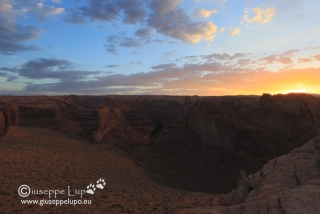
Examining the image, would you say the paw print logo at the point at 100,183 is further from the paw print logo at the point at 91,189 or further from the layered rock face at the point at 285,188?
the layered rock face at the point at 285,188

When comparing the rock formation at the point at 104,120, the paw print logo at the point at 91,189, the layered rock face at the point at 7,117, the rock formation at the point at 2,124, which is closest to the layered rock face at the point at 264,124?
the paw print logo at the point at 91,189

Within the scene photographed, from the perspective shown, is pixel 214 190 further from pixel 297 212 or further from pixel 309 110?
pixel 297 212

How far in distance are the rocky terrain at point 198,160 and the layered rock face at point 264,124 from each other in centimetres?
7

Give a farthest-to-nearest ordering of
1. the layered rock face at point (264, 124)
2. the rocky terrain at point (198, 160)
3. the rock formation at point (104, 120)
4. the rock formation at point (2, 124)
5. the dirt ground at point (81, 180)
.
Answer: the rock formation at point (104, 120), the rock formation at point (2, 124), the layered rock face at point (264, 124), the dirt ground at point (81, 180), the rocky terrain at point (198, 160)

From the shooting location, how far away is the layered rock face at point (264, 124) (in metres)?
17.3

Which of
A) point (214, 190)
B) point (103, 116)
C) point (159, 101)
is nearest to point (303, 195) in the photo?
point (214, 190)

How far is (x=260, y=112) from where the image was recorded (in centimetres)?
2038

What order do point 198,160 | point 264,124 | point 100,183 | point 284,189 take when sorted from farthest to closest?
1. point 198,160
2. point 264,124
3. point 100,183
4. point 284,189

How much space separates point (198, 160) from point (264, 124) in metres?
7.91

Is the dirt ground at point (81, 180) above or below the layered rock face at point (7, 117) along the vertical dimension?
below

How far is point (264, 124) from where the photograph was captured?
20031 mm

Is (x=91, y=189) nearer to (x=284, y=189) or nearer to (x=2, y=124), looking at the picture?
(x=284, y=189)

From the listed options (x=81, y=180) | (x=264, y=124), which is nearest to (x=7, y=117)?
(x=81, y=180)

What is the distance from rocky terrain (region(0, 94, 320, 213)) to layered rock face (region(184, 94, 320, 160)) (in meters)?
0.07
